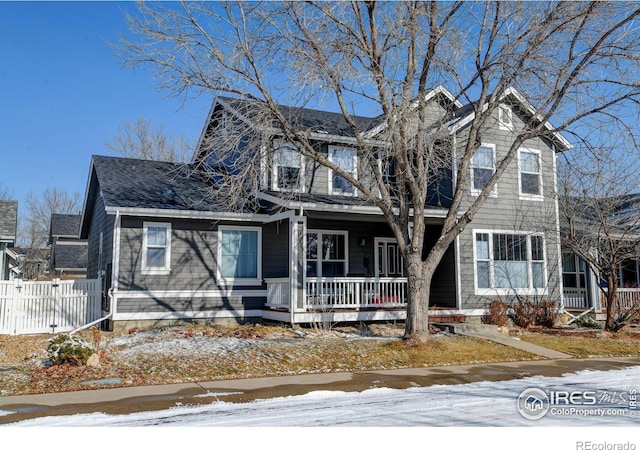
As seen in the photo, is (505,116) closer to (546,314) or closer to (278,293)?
(546,314)

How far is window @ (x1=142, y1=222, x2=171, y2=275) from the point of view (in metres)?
15.2

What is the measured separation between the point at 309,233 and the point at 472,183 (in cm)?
548

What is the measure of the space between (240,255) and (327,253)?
3.03 metres

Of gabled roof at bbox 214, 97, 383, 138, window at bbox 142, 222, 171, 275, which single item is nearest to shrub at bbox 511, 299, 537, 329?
gabled roof at bbox 214, 97, 383, 138

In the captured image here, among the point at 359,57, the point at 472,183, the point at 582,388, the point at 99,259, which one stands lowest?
the point at 582,388

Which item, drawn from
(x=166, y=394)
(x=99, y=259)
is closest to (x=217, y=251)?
(x=99, y=259)

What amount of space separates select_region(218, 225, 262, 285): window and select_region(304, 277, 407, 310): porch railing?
177 centimetres

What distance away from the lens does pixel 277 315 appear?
15.4 metres

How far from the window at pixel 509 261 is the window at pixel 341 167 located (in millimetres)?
4441

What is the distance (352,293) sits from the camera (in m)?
15.7

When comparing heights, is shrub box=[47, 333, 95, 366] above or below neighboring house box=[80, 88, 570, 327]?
below

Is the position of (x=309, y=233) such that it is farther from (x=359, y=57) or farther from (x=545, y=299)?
(x=545, y=299)

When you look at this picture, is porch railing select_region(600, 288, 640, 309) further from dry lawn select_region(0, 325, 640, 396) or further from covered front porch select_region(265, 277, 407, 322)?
covered front porch select_region(265, 277, 407, 322)
